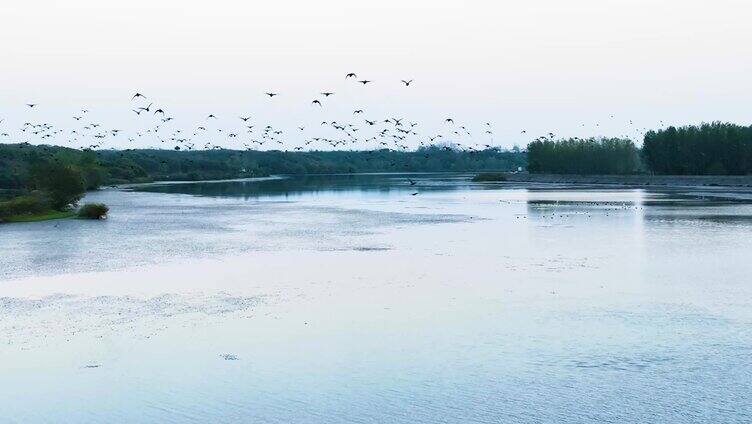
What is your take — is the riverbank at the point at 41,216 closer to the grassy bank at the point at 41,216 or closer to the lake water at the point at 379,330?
the grassy bank at the point at 41,216

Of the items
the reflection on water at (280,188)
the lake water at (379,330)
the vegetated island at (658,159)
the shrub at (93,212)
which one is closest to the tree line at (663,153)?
the vegetated island at (658,159)

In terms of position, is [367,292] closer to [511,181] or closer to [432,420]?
[432,420]

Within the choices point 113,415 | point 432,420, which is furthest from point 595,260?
point 113,415

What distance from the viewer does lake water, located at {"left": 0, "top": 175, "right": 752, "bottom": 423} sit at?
15.2m

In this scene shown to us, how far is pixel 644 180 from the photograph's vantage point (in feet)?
408

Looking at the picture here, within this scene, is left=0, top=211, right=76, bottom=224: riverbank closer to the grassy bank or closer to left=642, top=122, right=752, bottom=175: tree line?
the grassy bank

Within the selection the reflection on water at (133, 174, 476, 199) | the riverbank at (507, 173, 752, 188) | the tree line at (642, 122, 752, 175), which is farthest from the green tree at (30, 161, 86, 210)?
the tree line at (642, 122, 752, 175)

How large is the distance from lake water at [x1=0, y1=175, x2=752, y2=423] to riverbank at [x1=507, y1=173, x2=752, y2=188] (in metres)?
68.8

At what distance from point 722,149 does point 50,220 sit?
9008 centimetres

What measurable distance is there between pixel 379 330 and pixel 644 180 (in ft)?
364

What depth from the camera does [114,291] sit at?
26.7 m

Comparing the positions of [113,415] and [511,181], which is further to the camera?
[511,181]

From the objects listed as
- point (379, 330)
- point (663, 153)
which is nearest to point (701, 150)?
point (663, 153)

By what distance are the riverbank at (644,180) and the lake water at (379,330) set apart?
6881 cm
